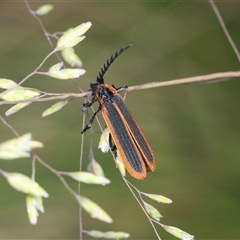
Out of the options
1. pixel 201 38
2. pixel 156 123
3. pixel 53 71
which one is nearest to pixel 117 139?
pixel 53 71

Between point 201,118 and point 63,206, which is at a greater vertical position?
point 201,118

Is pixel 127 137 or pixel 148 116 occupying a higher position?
pixel 148 116

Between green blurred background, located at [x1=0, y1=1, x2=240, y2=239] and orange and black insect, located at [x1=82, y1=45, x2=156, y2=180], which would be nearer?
orange and black insect, located at [x1=82, y1=45, x2=156, y2=180]

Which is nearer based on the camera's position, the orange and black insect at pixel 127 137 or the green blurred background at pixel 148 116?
the orange and black insect at pixel 127 137

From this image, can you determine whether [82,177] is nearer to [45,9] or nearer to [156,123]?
[45,9]

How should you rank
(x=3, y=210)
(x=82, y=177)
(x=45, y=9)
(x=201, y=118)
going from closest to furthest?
1. (x=82, y=177)
2. (x=45, y=9)
3. (x=3, y=210)
4. (x=201, y=118)

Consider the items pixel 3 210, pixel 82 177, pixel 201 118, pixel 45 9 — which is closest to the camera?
pixel 82 177

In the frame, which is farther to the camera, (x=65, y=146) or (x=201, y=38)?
(x=201, y=38)

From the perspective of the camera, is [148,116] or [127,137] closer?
[127,137]
